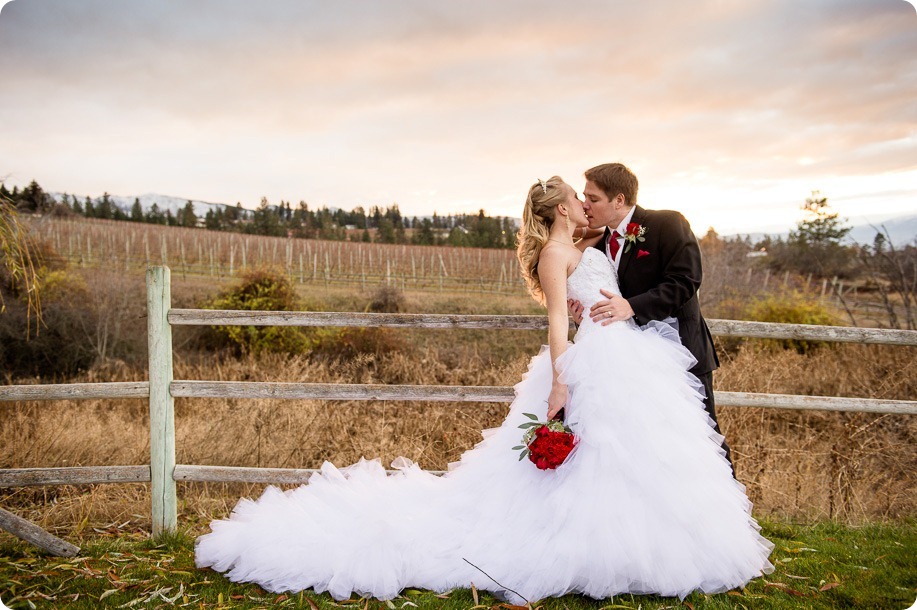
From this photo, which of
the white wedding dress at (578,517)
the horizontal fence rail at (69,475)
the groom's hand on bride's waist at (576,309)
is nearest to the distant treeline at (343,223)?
the groom's hand on bride's waist at (576,309)

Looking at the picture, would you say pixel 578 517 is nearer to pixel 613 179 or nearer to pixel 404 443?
pixel 613 179

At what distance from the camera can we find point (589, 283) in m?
3.03

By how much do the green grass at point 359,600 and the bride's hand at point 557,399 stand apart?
0.91m

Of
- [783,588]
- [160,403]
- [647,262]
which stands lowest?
[783,588]

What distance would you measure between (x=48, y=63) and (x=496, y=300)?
65.0 ft

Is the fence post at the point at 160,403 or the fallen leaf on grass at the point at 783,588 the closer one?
the fallen leaf on grass at the point at 783,588

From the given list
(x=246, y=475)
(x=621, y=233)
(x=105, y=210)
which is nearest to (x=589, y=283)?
(x=621, y=233)

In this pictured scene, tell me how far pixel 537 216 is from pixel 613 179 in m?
0.48

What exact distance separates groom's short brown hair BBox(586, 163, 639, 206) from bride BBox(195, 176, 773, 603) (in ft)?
0.56

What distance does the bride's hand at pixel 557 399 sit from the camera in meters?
2.88

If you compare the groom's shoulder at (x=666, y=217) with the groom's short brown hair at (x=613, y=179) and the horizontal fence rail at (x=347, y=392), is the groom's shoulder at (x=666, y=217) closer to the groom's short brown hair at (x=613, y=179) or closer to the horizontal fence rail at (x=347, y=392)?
the groom's short brown hair at (x=613, y=179)

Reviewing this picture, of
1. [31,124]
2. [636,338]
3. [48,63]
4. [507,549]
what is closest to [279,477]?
[507,549]

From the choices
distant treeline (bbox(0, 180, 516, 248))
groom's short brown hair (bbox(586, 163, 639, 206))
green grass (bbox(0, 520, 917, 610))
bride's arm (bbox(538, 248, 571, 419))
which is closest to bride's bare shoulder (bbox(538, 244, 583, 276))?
bride's arm (bbox(538, 248, 571, 419))

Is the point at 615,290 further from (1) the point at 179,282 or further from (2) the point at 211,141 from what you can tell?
(1) the point at 179,282
